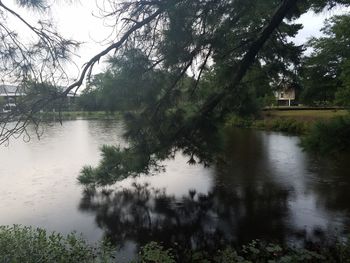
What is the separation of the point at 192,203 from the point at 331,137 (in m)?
5.17

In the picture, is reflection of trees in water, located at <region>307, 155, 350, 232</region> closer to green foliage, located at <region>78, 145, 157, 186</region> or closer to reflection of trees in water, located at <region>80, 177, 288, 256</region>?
reflection of trees in water, located at <region>80, 177, 288, 256</region>

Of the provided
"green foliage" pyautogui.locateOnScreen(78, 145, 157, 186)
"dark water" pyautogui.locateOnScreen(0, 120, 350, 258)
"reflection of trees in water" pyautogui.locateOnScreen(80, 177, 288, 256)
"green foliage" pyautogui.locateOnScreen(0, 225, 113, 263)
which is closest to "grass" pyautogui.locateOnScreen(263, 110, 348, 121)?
"dark water" pyautogui.locateOnScreen(0, 120, 350, 258)

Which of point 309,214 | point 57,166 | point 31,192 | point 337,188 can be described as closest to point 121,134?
point 309,214

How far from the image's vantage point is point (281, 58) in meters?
4.95

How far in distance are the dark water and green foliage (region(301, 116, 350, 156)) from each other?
1709mm

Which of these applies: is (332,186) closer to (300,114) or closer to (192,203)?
(192,203)

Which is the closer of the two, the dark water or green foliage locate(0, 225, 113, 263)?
green foliage locate(0, 225, 113, 263)

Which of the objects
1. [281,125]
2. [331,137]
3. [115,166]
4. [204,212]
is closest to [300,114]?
[281,125]

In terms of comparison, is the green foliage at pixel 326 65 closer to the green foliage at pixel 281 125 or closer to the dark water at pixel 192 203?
the green foliage at pixel 281 125

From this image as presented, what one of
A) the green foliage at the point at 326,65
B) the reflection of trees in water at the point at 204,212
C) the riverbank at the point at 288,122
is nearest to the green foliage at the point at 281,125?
the riverbank at the point at 288,122

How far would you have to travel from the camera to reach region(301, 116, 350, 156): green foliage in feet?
12.7

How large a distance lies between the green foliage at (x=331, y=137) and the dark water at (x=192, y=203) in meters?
1.71

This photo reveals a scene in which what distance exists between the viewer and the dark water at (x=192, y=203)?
6730mm

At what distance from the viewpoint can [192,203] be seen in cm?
867
